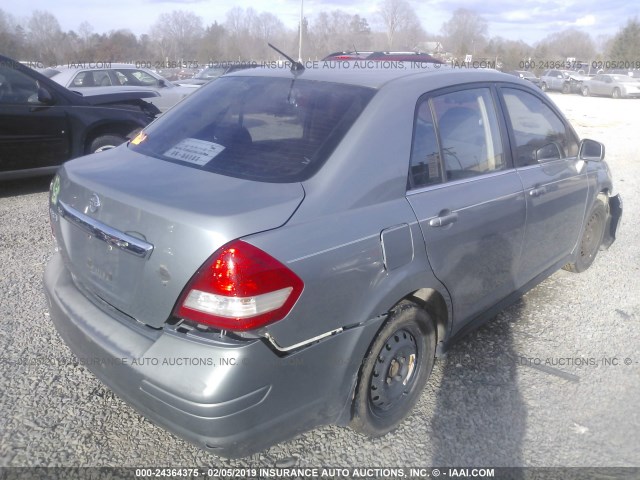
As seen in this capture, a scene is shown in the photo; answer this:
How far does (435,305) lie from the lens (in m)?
2.78

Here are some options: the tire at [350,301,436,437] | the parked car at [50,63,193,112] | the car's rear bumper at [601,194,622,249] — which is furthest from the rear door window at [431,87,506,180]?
the parked car at [50,63,193,112]

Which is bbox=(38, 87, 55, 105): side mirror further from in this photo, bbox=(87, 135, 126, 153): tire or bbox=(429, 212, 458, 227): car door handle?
bbox=(429, 212, 458, 227): car door handle

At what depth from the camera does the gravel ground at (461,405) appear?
2.52 meters

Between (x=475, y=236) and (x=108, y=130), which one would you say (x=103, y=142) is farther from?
A: (x=475, y=236)

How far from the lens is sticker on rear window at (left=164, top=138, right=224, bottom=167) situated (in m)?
2.49

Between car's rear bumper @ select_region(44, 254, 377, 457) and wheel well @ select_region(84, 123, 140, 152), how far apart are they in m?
5.17

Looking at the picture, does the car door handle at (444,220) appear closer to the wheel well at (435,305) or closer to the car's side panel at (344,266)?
the car's side panel at (344,266)

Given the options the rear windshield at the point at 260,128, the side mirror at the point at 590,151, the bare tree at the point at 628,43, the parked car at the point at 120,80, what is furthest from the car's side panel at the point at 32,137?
the bare tree at the point at 628,43

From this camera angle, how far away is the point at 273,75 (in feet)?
9.86

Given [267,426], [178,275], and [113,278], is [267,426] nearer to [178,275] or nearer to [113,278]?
[178,275]

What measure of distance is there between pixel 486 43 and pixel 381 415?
167 feet

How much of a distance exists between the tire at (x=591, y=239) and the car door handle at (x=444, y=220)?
2287 mm

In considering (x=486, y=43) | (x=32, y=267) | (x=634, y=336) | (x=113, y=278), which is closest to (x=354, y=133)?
(x=113, y=278)

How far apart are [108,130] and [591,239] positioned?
5.86 metres
